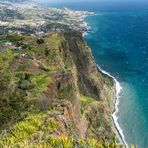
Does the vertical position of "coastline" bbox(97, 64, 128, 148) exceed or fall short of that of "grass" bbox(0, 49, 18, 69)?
it falls short

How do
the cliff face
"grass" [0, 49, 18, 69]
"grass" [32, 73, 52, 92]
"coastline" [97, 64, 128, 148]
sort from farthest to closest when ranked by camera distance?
"coastline" [97, 64, 128, 148] → "grass" [0, 49, 18, 69] → "grass" [32, 73, 52, 92] → the cliff face

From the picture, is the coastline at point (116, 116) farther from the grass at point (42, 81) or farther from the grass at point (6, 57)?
the grass at point (6, 57)

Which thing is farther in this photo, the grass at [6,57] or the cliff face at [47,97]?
the grass at [6,57]

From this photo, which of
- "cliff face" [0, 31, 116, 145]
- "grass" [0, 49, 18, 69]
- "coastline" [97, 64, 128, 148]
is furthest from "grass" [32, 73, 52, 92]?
"coastline" [97, 64, 128, 148]

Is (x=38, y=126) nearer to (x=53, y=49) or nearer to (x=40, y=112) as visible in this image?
(x=40, y=112)

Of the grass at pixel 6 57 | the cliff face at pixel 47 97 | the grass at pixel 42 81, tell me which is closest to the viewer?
the cliff face at pixel 47 97

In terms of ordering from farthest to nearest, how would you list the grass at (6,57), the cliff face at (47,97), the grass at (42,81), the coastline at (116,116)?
the coastline at (116,116) < the grass at (6,57) < the grass at (42,81) < the cliff face at (47,97)

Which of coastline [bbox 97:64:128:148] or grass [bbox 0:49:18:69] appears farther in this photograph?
coastline [bbox 97:64:128:148]

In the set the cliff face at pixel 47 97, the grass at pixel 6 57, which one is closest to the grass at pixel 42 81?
the cliff face at pixel 47 97

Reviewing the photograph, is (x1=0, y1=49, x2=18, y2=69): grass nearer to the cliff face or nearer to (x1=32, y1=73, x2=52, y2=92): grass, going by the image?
the cliff face

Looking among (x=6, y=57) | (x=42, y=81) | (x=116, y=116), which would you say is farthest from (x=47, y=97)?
(x=116, y=116)
